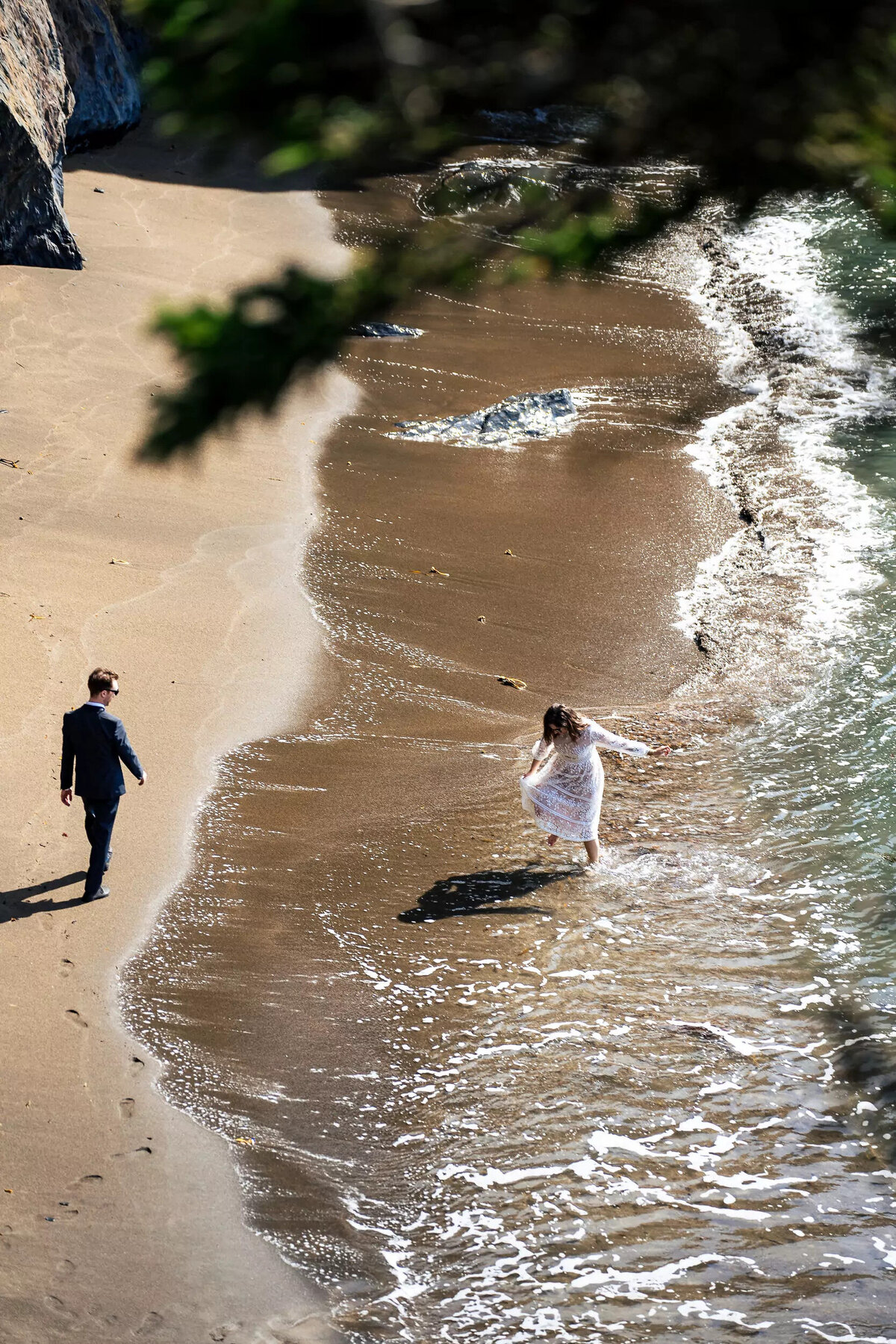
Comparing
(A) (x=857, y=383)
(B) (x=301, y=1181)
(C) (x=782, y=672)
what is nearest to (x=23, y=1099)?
(B) (x=301, y=1181)

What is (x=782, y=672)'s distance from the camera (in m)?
12.3

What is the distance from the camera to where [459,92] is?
2.40m

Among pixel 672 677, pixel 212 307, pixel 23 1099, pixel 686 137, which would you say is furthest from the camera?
pixel 672 677

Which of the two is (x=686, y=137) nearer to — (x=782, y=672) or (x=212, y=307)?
A: (x=212, y=307)

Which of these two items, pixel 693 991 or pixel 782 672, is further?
pixel 782 672

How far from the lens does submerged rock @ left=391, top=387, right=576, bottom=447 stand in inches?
684

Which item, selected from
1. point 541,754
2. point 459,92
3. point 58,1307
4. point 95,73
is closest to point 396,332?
point 95,73

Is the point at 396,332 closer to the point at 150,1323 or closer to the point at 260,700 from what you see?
the point at 260,700

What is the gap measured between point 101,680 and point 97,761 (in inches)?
21.2

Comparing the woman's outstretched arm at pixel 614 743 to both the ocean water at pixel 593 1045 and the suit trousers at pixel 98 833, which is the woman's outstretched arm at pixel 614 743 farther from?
the suit trousers at pixel 98 833

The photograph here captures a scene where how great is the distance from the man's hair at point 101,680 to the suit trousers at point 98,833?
0.73 meters

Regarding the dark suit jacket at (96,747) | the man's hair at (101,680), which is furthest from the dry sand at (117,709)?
the man's hair at (101,680)

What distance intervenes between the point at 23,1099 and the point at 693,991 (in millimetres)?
3928

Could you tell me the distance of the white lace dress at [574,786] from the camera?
8875 mm
